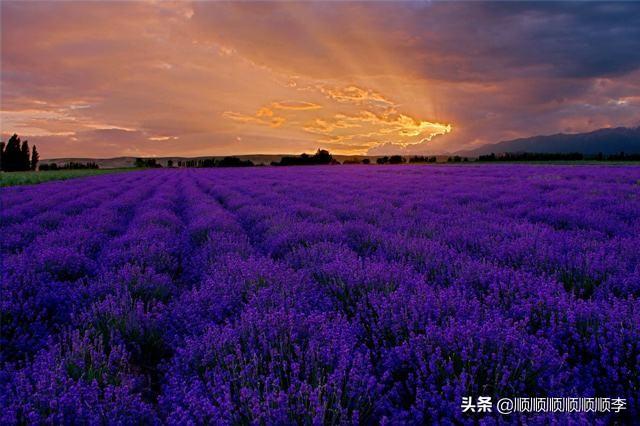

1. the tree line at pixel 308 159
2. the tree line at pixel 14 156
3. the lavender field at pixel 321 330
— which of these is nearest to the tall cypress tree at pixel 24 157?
the tree line at pixel 14 156

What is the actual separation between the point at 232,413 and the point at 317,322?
29.4 inches

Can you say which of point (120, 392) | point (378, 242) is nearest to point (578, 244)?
point (378, 242)

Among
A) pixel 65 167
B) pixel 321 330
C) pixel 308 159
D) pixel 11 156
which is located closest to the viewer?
pixel 321 330

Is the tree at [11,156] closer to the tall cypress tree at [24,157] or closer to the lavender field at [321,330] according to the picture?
the tall cypress tree at [24,157]

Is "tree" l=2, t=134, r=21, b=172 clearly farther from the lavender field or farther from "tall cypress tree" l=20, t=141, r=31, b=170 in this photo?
the lavender field

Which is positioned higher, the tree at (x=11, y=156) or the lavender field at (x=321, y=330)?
the tree at (x=11, y=156)

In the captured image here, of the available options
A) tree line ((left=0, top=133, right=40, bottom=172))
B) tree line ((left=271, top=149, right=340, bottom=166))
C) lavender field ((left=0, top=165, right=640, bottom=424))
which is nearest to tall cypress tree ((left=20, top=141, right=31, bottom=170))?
tree line ((left=0, top=133, right=40, bottom=172))

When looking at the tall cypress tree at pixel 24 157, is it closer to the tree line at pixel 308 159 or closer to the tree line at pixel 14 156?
the tree line at pixel 14 156

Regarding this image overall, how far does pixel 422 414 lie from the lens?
4.88 feet

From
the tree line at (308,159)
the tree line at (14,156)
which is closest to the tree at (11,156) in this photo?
the tree line at (14,156)

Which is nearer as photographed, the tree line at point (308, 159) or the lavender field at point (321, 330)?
the lavender field at point (321, 330)

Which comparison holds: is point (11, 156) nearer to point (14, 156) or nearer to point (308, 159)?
point (14, 156)

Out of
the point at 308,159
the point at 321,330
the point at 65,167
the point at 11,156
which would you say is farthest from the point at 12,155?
the point at 321,330

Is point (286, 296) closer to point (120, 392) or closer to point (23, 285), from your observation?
point (120, 392)
